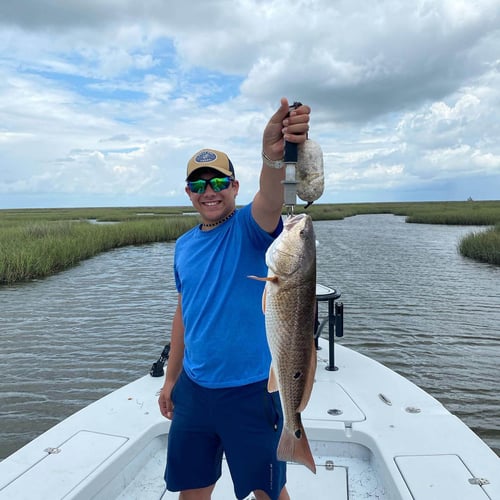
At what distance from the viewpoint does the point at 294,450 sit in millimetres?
1998

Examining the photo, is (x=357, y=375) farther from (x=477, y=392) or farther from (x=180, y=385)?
(x=477, y=392)

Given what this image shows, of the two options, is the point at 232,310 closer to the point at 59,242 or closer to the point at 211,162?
the point at 211,162

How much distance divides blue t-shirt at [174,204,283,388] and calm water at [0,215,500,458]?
16.3 ft

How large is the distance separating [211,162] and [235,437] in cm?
145

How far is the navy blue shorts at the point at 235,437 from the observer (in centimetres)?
238

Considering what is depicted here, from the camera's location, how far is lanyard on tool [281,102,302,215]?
1.87 meters

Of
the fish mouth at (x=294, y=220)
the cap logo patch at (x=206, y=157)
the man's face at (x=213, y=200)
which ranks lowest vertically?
the fish mouth at (x=294, y=220)

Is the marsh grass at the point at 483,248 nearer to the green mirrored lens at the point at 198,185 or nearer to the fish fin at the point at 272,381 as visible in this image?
the green mirrored lens at the point at 198,185

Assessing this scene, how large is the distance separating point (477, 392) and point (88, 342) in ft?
25.5

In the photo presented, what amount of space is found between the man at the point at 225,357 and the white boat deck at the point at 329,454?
0.94 metres

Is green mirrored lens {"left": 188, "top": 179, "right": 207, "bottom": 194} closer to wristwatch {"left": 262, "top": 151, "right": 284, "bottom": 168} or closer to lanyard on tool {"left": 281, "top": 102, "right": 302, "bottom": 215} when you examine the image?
wristwatch {"left": 262, "top": 151, "right": 284, "bottom": 168}

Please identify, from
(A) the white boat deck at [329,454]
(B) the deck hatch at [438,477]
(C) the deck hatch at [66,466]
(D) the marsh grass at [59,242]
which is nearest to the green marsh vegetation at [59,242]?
(D) the marsh grass at [59,242]

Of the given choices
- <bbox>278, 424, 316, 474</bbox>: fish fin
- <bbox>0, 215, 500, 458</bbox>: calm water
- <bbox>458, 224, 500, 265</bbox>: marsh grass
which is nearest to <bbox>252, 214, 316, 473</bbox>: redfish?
<bbox>278, 424, 316, 474</bbox>: fish fin

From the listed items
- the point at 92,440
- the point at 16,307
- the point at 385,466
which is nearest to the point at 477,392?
the point at 385,466
